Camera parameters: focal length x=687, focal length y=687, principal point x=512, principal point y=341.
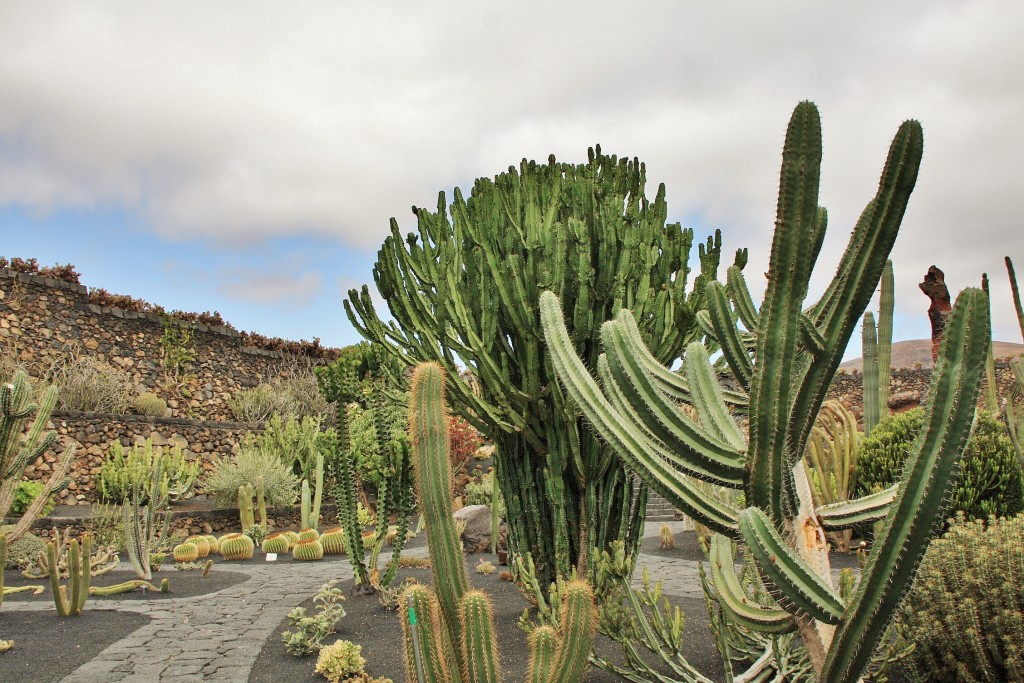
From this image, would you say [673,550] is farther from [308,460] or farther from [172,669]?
[308,460]

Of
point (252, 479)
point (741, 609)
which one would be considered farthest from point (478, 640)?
point (252, 479)

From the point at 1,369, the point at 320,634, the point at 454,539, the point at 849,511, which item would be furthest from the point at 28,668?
the point at 1,369

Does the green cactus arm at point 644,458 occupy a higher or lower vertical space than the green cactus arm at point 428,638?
higher

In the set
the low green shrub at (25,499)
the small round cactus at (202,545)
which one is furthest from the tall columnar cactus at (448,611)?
the low green shrub at (25,499)

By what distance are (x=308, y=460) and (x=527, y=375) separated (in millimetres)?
10052

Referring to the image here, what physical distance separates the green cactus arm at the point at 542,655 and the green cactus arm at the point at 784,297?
1.62 metres

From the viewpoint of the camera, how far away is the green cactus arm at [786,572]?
1.60 metres

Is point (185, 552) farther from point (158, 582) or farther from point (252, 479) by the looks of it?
point (252, 479)

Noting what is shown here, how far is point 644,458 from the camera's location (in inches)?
78.5

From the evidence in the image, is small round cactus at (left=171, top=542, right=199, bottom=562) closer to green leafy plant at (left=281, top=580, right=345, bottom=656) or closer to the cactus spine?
the cactus spine

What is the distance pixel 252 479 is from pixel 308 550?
11.7 feet

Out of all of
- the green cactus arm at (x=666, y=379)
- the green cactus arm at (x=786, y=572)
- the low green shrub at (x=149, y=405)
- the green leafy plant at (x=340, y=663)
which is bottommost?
the green leafy plant at (x=340, y=663)

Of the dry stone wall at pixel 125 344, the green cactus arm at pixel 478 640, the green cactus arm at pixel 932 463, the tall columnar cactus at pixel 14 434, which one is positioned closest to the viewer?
the green cactus arm at pixel 932 463

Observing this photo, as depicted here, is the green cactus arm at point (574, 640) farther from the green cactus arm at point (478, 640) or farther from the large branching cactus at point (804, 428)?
the large branching cactus at point (804, 428)
